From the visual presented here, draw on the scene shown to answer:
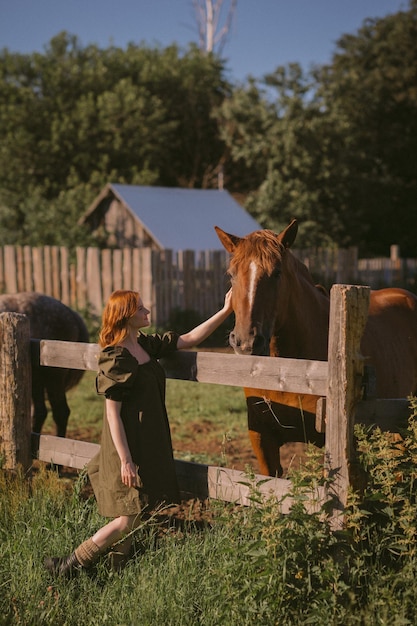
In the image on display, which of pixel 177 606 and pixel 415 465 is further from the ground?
pixel 415 465

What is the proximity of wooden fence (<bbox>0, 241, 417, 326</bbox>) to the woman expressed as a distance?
1088cm

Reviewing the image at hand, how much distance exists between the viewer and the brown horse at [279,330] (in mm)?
3848

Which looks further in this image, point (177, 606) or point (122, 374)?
point (122, 374)

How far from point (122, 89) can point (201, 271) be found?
65.4ft

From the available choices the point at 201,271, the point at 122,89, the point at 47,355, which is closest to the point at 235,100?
the point at 122,89

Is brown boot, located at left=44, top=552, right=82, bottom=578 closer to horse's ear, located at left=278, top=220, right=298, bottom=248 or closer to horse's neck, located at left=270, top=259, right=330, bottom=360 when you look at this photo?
horse's neck, located at left=270, top=259, right=330, bottom=360

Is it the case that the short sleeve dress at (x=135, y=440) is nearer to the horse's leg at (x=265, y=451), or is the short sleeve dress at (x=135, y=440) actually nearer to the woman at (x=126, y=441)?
the woman at (x=126, y=441)

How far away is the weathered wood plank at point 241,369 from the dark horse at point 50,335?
191 centimetres

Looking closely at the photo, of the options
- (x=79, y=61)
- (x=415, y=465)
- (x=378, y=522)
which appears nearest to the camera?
(x=378, y=522)

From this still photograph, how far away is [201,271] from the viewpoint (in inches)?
641

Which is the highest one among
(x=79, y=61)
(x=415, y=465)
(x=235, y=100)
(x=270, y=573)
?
(x=79, y=61)

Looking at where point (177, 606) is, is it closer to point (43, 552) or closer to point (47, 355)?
point (43, 552)

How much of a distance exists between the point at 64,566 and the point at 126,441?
0.76 m

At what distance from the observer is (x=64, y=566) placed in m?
3.57
